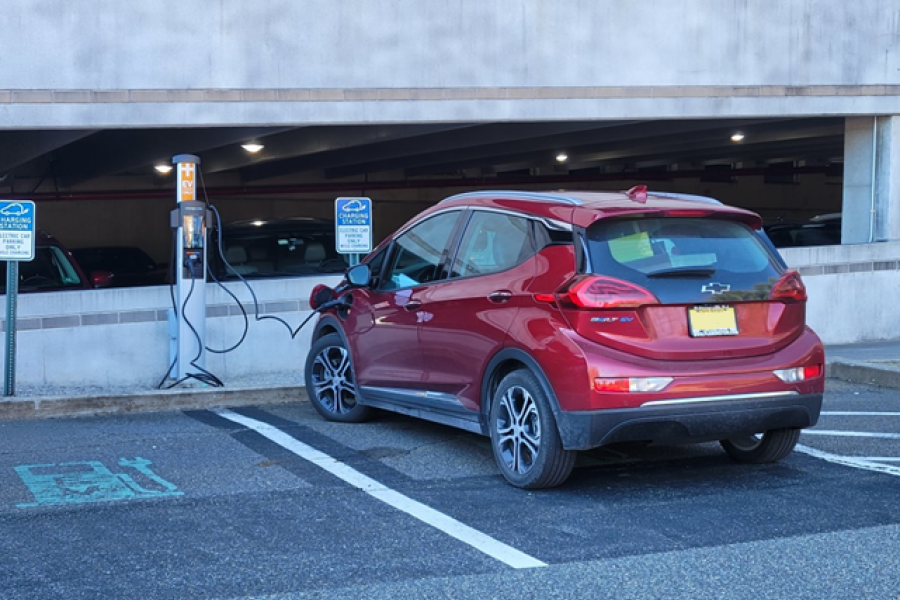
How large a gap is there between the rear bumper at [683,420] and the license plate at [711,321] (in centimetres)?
37

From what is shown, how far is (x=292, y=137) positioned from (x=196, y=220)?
896 cm

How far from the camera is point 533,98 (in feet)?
42.4

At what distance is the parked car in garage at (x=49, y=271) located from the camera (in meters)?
12.5

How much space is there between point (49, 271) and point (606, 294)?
27.9 feet

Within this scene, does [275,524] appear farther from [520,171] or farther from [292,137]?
[520,171]

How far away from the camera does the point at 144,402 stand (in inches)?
377

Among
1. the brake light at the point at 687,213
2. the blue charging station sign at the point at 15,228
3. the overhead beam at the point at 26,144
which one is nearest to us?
the brake light at the point at 687,213

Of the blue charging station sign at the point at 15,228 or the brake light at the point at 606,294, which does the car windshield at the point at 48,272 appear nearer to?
the blue charging station sign at the point at 15,228

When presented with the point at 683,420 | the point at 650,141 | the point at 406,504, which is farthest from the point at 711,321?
the point at 650,141

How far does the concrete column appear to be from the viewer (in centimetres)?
1423

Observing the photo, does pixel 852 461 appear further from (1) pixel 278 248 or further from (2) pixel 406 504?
(1) pixel 278 248

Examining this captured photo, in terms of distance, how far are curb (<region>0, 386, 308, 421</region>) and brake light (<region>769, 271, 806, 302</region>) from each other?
4.77 m

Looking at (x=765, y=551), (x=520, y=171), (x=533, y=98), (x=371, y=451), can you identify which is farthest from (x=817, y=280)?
(x=520, y=171)

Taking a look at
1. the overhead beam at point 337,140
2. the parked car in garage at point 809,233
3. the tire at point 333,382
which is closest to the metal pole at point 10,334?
the tire at point 333,382
